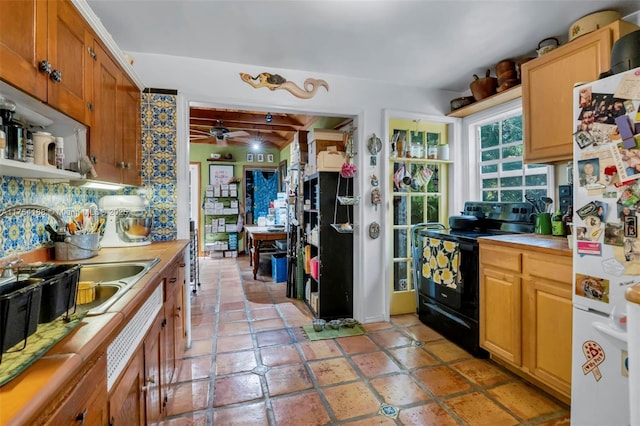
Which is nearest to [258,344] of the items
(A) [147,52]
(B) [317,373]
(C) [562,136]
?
(B) [317,373]

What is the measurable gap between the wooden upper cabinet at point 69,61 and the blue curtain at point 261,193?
540 centimetres

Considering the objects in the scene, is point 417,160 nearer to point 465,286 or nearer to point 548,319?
point 465,286

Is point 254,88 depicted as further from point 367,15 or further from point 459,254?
point 459,254

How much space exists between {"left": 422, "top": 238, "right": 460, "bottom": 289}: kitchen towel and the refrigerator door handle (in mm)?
1146

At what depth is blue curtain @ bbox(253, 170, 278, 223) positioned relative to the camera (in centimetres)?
699

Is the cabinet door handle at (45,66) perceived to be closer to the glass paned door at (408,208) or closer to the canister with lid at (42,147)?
the canister with lid at (42,147)

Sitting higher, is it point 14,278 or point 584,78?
point 584,78

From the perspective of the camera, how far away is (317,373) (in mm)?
2195

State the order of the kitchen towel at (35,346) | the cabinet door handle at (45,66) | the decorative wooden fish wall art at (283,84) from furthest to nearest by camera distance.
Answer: the decorative wooden fish wall art at (283,84) → the cabinet door handle at (45,66) → the kitchen towel at (35,346)

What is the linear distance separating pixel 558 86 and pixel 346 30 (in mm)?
1457

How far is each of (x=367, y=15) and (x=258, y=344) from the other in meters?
2.61

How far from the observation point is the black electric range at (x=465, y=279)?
2396 mm

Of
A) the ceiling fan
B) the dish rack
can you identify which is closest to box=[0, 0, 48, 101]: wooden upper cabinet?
the dish rack

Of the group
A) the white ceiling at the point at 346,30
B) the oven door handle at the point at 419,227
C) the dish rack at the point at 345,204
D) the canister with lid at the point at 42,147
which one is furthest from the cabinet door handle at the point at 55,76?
the oven door handle at the point at 419,227
